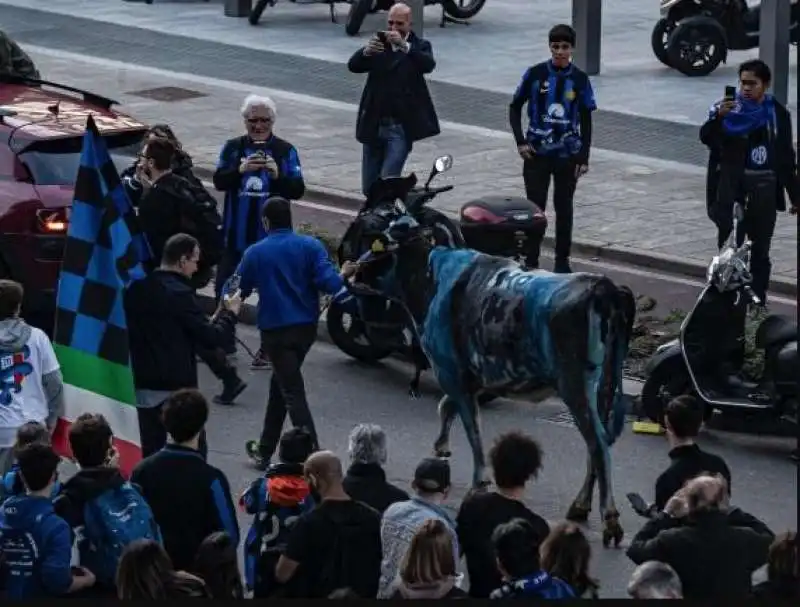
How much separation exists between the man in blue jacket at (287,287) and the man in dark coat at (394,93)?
4910mm

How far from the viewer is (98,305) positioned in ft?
32.1

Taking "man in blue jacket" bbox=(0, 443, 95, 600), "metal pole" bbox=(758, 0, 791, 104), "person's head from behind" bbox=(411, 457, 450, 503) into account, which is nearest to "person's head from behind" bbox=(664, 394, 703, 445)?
"person's head from behind" bbox=(411, 457, 450, 503)

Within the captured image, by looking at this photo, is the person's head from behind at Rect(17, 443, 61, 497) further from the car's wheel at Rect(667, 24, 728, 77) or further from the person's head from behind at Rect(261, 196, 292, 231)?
the car's wheel at Rect(667, 24, 728, 77)

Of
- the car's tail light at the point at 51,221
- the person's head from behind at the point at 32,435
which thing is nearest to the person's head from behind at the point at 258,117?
the car's tail light at the point at 51,221

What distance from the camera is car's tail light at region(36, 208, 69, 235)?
14.5 m

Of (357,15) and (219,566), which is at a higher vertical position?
(219,566)

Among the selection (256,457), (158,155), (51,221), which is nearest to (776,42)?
(51,221)

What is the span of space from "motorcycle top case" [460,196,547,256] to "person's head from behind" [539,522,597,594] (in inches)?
258

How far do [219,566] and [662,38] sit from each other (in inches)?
679

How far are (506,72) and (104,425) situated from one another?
1644cm

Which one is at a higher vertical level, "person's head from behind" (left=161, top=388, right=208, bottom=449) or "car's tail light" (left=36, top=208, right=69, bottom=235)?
"person's head from behind" (left=161, top=388, right=208, bottom=449)

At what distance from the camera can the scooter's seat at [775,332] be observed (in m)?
12.2

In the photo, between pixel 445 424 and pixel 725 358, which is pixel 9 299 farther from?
pixel 725 358

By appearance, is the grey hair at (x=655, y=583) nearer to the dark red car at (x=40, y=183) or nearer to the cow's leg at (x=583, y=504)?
the cow's leg at (x=583, y=504)
